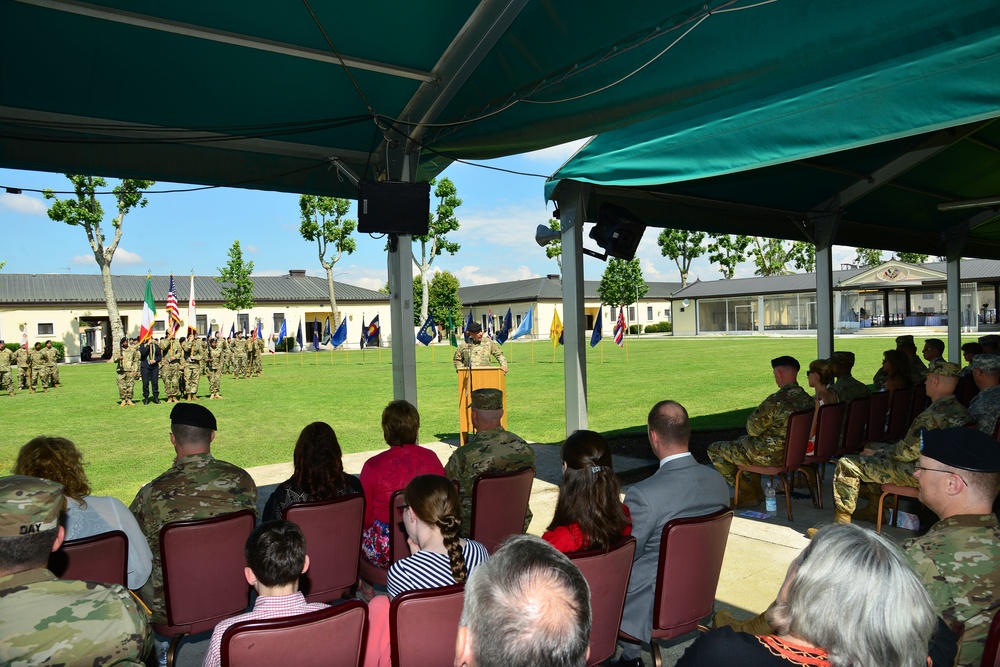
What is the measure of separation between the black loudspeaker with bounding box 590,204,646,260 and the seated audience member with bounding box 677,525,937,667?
512 centimetres

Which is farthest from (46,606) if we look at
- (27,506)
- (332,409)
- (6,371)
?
(6,371)

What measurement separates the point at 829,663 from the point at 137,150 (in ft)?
20.1

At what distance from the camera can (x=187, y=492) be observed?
317 centimetres

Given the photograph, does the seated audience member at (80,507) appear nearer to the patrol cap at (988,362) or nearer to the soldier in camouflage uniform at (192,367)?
the patrol cap at (988,362)

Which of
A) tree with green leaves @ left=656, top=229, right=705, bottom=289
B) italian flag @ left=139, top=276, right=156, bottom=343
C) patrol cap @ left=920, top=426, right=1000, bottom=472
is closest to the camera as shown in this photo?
patrol cap @ left=920, top=426, right=1000, bottom=472

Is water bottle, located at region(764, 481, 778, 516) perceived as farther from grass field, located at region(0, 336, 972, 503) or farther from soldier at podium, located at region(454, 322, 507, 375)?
soldier at podium, located at region(454, 322, 507, 375)

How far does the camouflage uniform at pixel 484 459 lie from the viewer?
3.95 m

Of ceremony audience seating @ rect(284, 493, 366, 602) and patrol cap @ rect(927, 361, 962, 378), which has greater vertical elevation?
patrol cap @ rect(927, 361, 962, 378)

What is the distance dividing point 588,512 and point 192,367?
654 inches

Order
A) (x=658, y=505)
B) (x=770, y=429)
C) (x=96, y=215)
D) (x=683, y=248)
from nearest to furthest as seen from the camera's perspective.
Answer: (x=658, y=505) < (x=770, y=429) < (x=96, y=215) < (x=683, y=248)

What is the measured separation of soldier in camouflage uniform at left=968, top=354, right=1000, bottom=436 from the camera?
5000 millimetres

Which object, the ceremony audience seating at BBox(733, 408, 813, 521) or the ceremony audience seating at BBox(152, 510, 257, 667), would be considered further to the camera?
the ceremony audience seating at BBox(733, 408, 813, 521)

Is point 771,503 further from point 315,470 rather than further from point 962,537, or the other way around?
point 315,470

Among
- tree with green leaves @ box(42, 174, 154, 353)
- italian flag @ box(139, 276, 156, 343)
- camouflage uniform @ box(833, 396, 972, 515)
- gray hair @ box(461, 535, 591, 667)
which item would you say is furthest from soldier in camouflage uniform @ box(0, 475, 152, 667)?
tree with green leaves @ box(42, 174, 154, 353)
